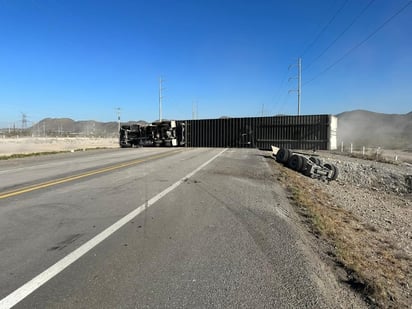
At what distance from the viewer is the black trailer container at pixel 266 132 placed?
32.6 m

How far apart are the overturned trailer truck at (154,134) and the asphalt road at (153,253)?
2909 cm

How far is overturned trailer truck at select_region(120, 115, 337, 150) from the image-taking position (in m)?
32.7

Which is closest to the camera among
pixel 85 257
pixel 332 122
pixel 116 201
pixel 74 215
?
pixel 85 257

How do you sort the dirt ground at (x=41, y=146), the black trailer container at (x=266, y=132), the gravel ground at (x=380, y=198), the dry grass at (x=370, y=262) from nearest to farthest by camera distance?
the dry grass at (x=370, y=262)
the gravel ground at (x=380, y=198)
the dirt ground at (x=41, y=146)
the black trailer container at (x=266, y=132)

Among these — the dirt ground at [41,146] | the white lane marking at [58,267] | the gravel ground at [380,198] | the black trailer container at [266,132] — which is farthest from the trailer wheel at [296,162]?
the dirt ground at [41,146]

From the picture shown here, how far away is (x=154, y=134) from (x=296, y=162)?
2350 centimetres

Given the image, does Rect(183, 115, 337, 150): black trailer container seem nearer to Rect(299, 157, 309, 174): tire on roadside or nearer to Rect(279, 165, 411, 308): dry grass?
Rect(299, 157, 309, 174): tire on roadside

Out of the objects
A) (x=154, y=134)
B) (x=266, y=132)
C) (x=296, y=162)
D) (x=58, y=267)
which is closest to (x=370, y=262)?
(x=58, y=267)

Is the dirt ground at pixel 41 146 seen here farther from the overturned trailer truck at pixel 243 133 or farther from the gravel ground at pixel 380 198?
the gravel ground at pixel 380 198

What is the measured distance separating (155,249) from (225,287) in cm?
Result: 132

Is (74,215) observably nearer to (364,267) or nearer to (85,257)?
(85,257)

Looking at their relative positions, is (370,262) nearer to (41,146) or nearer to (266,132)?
(266,132)

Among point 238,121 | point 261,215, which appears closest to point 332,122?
point 238,121

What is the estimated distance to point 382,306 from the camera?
292cm
